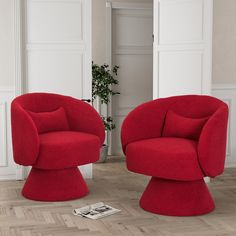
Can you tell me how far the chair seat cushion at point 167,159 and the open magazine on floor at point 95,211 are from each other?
379mm

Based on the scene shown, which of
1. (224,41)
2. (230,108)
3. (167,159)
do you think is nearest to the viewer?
(167,159)

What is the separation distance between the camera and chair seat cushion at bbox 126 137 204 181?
3.76 m

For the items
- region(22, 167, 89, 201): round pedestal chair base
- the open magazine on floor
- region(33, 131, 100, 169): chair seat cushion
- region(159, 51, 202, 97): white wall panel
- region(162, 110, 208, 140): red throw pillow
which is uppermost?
region(159, 51, 202, 97): white wall panel

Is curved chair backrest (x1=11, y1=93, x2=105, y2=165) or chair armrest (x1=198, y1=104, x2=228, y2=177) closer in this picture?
chair armrest (x1=198, y1=104, x2=228, y2=177)

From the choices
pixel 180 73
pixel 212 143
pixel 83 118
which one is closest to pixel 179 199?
pixel 212 143

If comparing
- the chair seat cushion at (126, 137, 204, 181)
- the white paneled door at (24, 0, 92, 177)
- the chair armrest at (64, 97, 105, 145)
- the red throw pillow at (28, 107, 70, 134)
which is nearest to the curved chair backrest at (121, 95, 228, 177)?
the chair seat cushion at (126, 137, 204, 181)

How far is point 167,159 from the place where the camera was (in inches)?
149

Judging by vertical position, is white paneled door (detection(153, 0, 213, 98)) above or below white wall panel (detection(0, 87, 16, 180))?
above

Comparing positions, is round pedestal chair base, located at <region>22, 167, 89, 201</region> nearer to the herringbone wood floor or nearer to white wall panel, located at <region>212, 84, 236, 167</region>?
the herringbone wood floor

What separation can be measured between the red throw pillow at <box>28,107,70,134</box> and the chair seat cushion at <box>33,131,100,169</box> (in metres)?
0.11

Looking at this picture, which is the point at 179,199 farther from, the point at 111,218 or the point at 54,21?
the point at 54,21

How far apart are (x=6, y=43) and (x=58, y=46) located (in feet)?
1.70

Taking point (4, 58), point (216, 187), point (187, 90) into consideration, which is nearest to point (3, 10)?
point (4, 58)

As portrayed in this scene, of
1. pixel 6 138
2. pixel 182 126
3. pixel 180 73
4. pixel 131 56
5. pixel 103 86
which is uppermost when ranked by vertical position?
pixel 131 56
